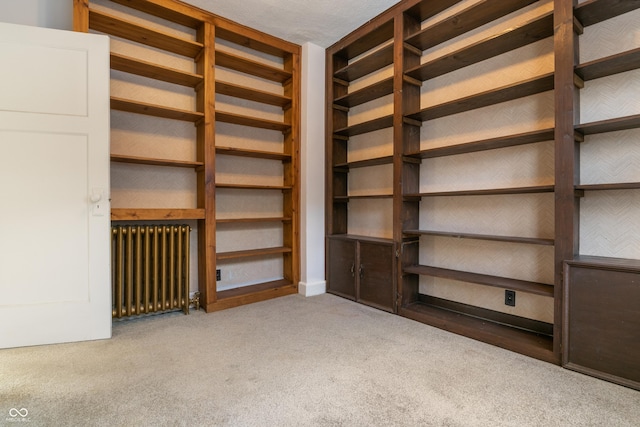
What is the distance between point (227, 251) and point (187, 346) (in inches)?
48.1

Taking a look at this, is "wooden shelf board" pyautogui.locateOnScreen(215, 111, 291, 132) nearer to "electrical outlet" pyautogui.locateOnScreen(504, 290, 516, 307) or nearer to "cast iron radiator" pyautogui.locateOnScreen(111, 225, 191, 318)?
"cast iron radiator" pyautogui.locateOnScreen(111, 225, 191, 318)

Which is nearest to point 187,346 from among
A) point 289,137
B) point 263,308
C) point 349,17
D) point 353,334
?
point 263,308

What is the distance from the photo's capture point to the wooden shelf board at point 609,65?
169cm

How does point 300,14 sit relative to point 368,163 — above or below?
above

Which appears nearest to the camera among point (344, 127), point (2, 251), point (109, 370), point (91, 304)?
point (109, 370)

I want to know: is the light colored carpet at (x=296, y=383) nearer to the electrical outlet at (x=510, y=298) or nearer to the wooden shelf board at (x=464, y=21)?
the electrical outlet at (x=510, y=298)

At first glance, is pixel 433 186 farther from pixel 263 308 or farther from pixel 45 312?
pixel 45 312

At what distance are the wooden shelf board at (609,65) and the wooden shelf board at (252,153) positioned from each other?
2.41m

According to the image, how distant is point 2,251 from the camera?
2033 millimetres

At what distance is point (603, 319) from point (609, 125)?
1.05m

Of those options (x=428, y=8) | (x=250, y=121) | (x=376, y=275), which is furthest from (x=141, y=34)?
(x=376, y=275)

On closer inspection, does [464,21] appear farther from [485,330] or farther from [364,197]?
[485,330]

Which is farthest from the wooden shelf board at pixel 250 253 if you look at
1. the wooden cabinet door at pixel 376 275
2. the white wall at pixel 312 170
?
the wooden cabinet door at pixel 376 275

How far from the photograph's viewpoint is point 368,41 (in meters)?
3.17
